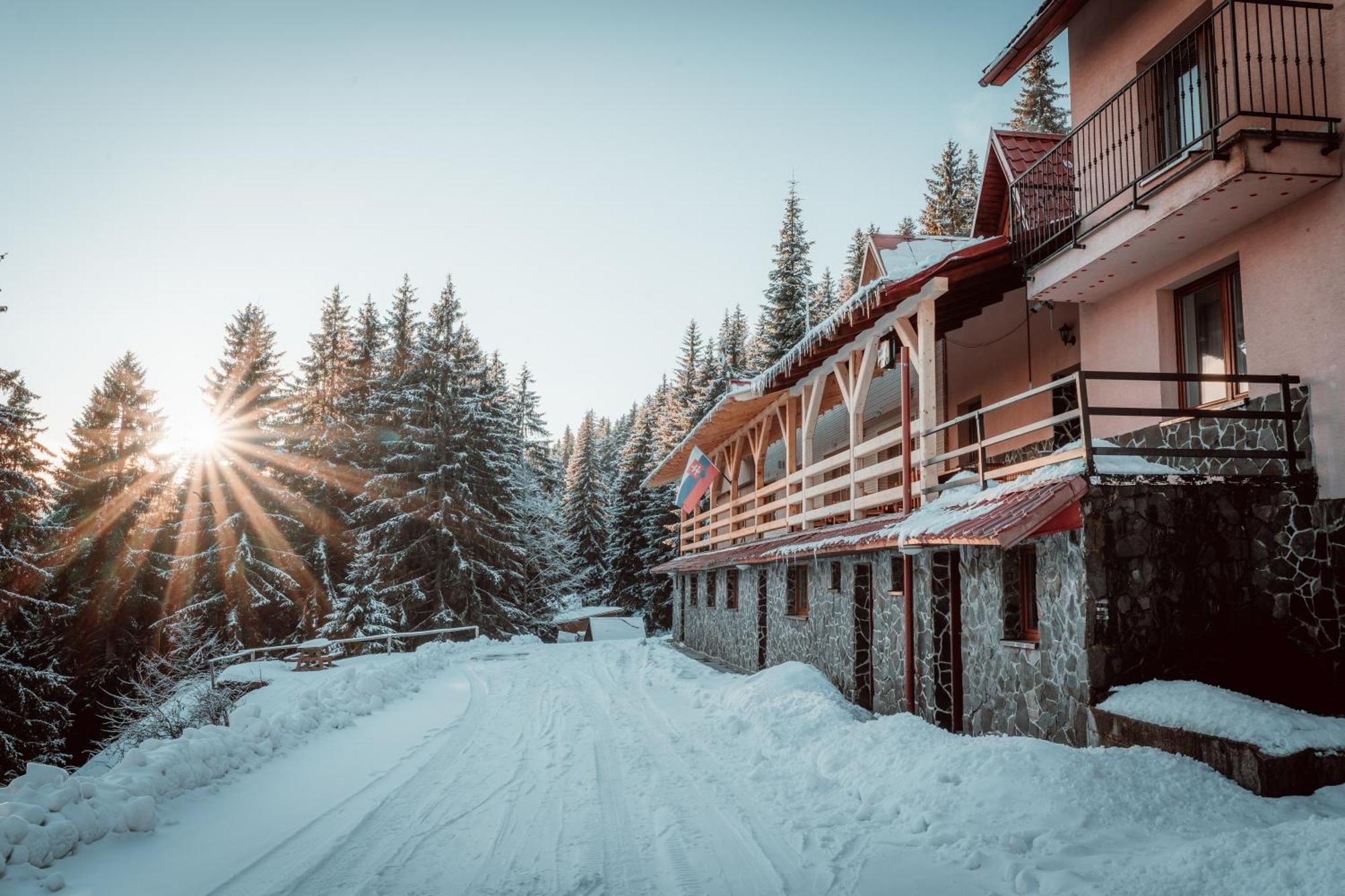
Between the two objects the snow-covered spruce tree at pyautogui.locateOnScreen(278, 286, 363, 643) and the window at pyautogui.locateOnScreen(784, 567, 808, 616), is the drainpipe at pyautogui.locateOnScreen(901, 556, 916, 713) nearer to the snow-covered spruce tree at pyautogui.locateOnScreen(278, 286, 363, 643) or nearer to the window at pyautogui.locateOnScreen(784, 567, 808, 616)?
the window at pyautogui.locateOnScreen(784, 567, 808, 616)

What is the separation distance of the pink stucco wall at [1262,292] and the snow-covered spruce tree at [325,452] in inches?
1085

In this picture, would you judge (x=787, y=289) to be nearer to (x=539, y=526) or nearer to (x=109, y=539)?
(x=539, y=526)

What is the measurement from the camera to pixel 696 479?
68.0 ft

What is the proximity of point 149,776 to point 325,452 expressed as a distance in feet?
98.4

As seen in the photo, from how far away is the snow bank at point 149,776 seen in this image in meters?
5.09

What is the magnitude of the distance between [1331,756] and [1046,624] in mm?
2288

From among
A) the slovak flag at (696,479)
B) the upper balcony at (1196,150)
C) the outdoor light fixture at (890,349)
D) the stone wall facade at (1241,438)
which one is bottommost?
the stone wall facade at (1241,438)

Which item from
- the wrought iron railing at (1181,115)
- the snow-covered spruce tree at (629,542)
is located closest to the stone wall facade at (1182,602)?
the wrought iron railing at (1181,115)

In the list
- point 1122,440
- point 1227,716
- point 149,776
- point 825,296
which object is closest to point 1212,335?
point 1122,440

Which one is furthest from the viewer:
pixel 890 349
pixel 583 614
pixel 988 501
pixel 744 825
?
pixel 583 614

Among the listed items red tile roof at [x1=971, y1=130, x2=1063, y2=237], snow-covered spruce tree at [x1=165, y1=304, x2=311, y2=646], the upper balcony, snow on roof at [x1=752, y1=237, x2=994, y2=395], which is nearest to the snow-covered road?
the upper balcony

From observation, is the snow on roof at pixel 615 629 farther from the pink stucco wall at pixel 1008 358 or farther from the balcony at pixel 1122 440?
the balcony at pixel 1122 440

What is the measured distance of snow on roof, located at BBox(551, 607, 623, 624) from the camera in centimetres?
3600

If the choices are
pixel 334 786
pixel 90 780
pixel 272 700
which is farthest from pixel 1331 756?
pixel 272 700
